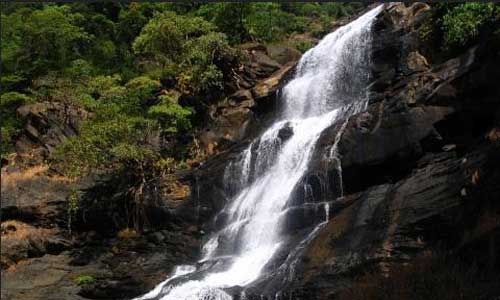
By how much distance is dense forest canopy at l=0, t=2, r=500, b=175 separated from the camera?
88.9ft

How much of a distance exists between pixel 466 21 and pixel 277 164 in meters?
8.74

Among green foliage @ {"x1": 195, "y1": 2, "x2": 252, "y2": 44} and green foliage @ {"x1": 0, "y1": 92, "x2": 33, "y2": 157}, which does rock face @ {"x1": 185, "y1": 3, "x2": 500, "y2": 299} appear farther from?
green foliage @ {"x1": 0, "y1": 92, "x2": 33, "y2": 157}

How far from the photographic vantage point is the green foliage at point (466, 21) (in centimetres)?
1965

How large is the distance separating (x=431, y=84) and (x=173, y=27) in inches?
716

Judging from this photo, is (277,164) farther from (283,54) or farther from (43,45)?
(43,45)

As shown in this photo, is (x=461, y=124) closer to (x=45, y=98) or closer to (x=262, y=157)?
(x=262, y=157)

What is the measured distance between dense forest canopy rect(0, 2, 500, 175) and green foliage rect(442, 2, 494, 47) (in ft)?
0.12

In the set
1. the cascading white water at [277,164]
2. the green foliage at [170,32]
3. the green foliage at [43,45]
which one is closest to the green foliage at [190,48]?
the green foliage at [170,32]

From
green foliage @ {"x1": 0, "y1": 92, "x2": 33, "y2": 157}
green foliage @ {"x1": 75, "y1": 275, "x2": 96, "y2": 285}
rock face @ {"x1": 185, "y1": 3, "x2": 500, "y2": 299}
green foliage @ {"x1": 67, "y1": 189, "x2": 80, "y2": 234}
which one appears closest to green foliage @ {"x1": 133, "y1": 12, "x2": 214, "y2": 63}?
green foliage @ {"x1": 0, "y1": 92, "x2": 33, "y2": 157}

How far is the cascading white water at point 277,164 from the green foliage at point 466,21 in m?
4.18

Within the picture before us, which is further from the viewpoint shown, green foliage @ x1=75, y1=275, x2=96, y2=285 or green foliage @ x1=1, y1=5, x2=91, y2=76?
green foliage @ x1=1, y1=5, x2=91, y2=76

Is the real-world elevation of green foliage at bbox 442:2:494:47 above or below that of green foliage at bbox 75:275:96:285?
above

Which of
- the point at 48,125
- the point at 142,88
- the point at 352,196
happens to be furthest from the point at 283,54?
the point at 352,196

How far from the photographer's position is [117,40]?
51.1 meters
